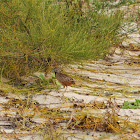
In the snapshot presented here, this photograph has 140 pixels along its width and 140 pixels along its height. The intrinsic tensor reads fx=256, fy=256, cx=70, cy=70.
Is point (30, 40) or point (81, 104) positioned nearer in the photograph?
point (81, 104)

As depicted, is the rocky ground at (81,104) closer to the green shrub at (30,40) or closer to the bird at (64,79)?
the bird at (64,79)

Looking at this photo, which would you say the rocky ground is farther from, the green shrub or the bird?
the green shrub

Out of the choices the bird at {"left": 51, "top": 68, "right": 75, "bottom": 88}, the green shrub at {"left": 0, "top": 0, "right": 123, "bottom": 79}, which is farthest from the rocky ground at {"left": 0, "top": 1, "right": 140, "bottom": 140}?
the green shrub at {"left": 0, "top": 0, "right": 123, "bottom": 79}

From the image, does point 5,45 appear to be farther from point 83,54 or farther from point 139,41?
point 139,41

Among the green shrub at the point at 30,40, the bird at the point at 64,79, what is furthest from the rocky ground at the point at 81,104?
the green shrub at the point at 30,40

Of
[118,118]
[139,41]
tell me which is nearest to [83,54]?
[118,118]

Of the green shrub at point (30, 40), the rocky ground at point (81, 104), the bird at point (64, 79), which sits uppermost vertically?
the green shrub at point (30, 40)

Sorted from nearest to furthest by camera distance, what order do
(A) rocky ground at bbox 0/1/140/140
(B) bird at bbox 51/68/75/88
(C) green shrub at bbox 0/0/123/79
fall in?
(A) rocky ground at bbox 0/1/140/140 → (C) green shrub at bbox 0/0/123/79 → (B) bird at bbox 51/68/75/88

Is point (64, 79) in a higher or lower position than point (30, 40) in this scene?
lower

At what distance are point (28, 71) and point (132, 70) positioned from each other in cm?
150

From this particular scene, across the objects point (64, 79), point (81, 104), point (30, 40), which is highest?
point (30, 40)

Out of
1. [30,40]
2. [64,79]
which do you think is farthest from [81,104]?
[30,40]

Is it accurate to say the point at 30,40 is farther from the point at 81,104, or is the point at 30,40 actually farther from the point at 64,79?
the point at 81,104

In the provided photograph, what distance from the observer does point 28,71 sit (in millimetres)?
2980
